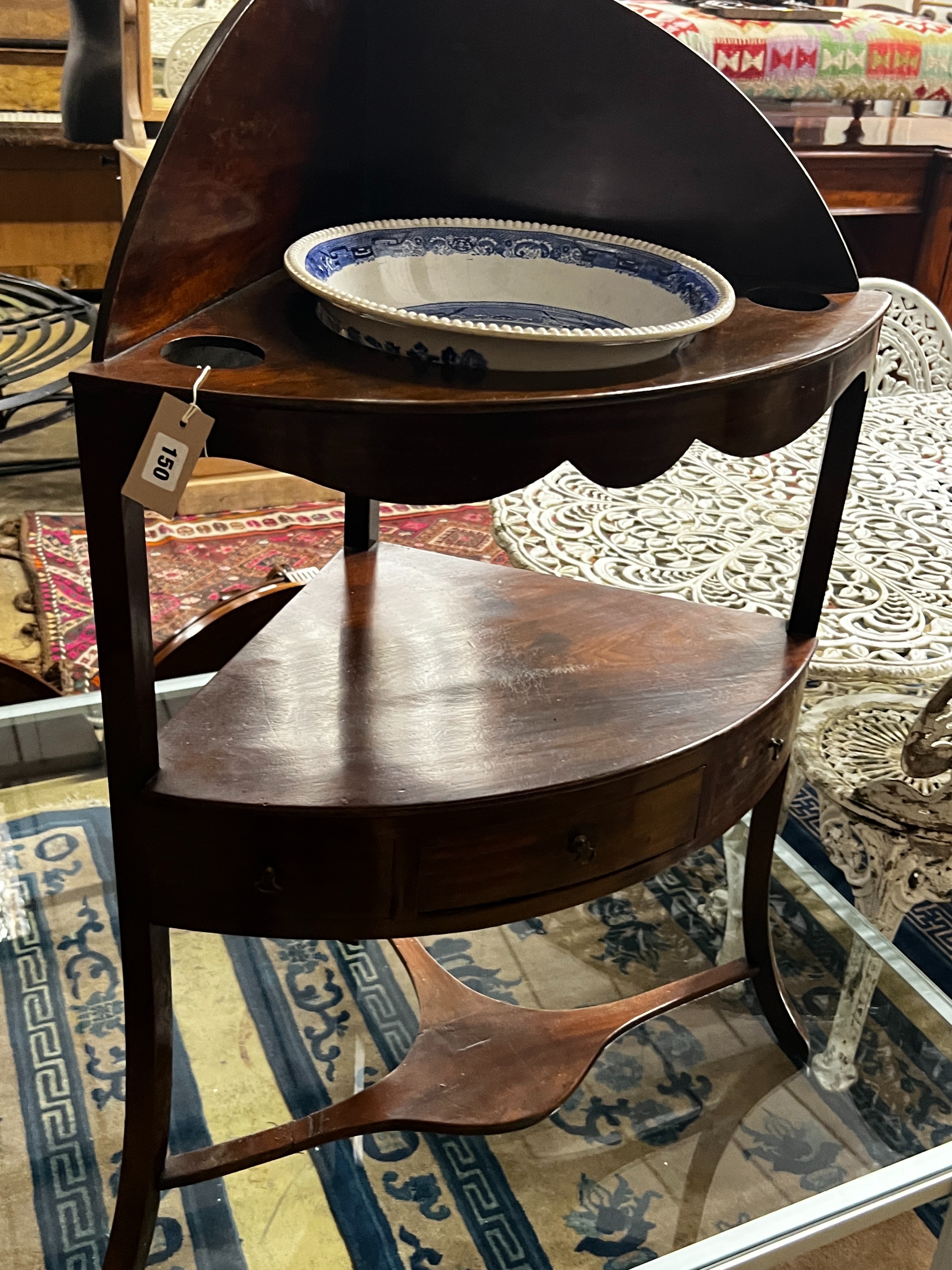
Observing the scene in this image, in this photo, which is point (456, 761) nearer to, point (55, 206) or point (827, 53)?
point (827, 53)

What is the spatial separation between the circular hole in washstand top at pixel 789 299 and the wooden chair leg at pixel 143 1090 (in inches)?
22.3

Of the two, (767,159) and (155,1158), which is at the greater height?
(767,159)

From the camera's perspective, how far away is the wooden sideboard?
2998 millimetres

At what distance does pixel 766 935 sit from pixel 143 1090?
1.78ft

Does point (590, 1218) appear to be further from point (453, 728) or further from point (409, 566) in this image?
point (409, 566)

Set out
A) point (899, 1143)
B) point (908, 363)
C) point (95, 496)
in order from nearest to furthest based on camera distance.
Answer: point (95, 496) → point (899, 1143) → point (908, 363)

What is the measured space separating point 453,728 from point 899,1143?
50 cm

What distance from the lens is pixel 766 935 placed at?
3.45 feet

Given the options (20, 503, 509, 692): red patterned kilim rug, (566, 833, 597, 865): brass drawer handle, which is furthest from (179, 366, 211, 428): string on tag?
(20, 503, 509, 692): red patterned kilim rug

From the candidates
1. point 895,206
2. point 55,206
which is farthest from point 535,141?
point 55,206

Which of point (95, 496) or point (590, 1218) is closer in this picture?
point (95, 496)

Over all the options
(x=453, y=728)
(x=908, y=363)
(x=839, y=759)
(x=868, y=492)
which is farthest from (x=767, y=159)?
(x=908, y=363)

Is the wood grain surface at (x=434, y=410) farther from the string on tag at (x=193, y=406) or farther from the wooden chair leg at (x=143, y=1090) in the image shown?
the wooden chair leg at (x=143, y=1090)

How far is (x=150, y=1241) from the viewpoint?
2.68 feet
